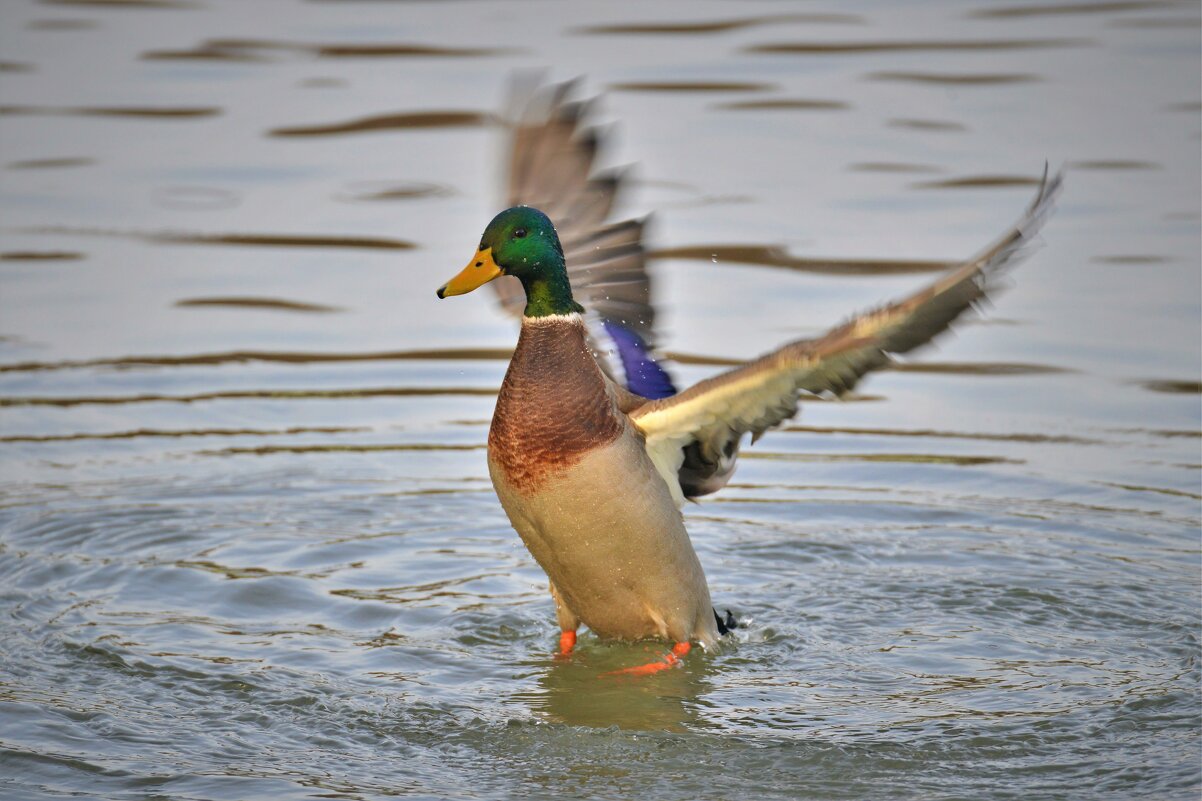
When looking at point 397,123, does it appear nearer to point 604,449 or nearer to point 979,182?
point 979,182

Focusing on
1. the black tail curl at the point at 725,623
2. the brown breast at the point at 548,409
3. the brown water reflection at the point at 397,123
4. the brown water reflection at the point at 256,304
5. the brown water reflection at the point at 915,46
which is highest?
the brown water reflection at the point at 915,46

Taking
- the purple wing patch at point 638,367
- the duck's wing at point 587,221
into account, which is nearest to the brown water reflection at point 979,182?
the duck's wing at point 587,221

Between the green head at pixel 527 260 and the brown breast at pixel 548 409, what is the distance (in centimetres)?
8

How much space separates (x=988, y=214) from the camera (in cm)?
1069

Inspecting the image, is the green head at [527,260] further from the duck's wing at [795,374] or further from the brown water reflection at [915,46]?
the brown water reflection at [915,46]

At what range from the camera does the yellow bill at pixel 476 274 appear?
571cm

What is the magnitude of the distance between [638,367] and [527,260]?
911mm

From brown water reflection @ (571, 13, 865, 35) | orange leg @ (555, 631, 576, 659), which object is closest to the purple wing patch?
orange leg @ (555, 631, 576, 659)

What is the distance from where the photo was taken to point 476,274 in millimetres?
5793

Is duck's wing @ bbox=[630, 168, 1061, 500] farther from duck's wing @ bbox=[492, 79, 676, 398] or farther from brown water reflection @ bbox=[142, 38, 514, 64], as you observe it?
brown water reflection @ bbox=[142, 38, 514, 64]

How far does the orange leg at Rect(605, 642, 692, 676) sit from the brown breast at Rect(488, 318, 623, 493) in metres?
0.84

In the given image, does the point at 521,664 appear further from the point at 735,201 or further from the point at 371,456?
the point at 735,201

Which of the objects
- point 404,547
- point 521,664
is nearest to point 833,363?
point 521,664

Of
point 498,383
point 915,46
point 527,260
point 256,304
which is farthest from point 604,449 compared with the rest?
point 915,46
